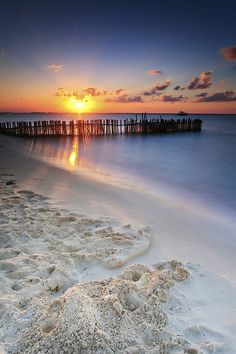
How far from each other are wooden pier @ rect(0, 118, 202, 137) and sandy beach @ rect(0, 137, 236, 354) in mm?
21117

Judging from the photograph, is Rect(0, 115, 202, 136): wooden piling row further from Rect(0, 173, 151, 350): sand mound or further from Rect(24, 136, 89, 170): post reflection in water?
Rect(0, 173, 151, 350): sand mound

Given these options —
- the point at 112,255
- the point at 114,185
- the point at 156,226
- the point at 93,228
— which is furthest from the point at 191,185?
the point at 112,255

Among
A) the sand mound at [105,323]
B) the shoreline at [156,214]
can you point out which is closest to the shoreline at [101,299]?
the sand mound at [105,323]

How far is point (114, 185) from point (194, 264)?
461 centimetres

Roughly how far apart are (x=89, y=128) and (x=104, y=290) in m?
25.2

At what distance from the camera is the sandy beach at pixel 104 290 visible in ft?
6.56

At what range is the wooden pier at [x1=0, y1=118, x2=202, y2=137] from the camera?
24.5 meters

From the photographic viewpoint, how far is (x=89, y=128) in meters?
26.9

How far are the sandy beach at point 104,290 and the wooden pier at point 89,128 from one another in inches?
831

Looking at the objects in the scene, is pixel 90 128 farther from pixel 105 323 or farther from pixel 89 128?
pixel 105 323

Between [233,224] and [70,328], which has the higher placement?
[70,328]

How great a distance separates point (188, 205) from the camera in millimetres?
6105

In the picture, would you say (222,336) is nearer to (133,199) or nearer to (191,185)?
(133,199)

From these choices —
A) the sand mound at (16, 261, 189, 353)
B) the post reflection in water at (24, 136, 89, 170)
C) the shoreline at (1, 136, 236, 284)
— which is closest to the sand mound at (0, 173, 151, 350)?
the sand mound at (16, 261, 189, 353)
